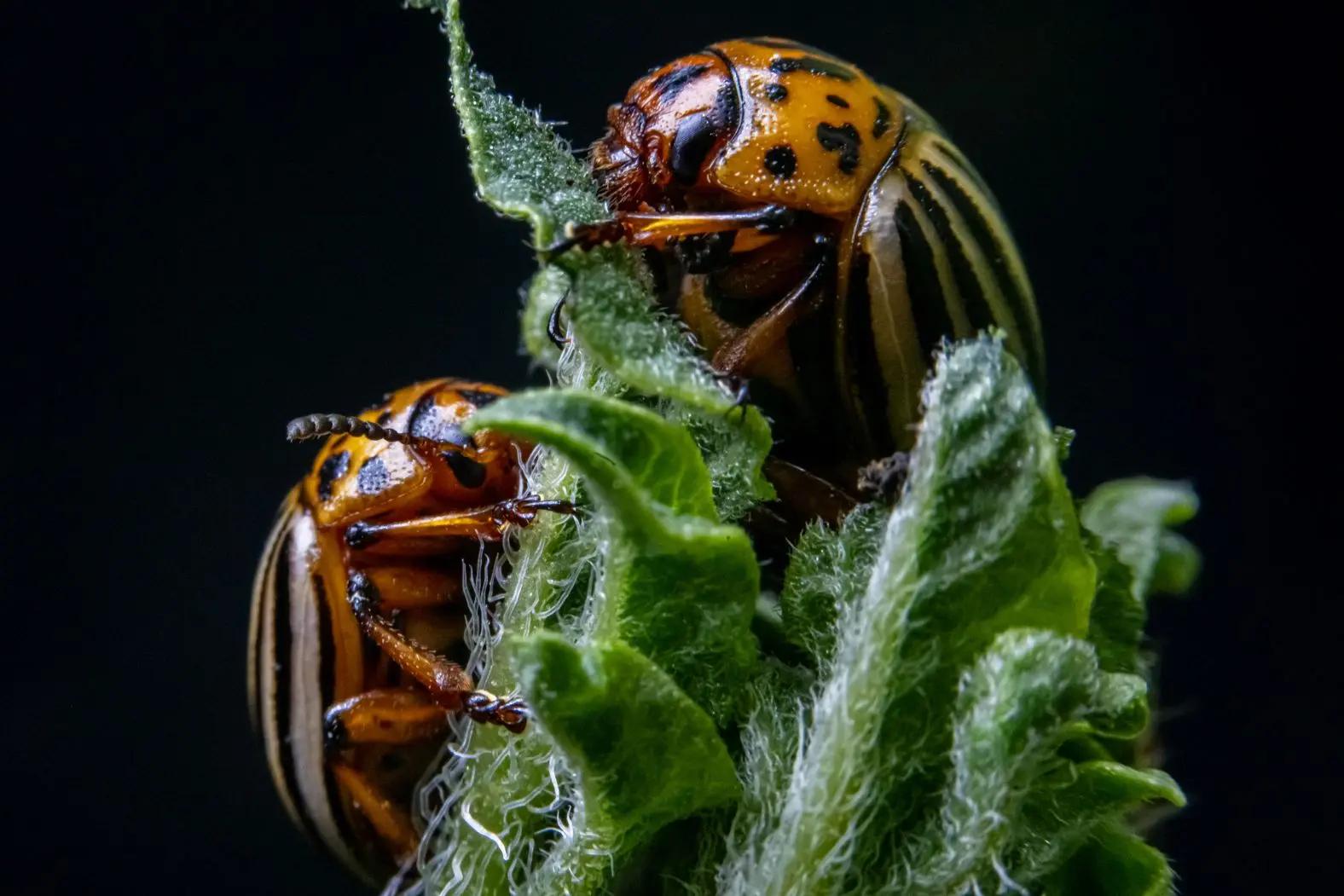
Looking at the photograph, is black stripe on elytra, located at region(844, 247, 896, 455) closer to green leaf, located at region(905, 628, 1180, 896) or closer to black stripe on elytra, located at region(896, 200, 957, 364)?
black stripe on elytra, located at region(896, 200, 957, 364)

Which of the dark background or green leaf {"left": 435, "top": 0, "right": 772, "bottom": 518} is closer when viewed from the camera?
green leaf {"left": 435, "top": 0, "right": 772, "bottom": 518}

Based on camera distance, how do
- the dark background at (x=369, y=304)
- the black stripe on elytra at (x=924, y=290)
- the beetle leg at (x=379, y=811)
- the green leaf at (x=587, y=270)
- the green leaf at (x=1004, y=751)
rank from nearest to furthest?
1. the green leaf at (x=1004, y=751)
2. the green leaf at (x=587, y=270)
3. the black stripe on elytra at (x=924, y=290)
4. the beetle leg at (x=379, y=811)
5. the dark background at (x=369, y=304)

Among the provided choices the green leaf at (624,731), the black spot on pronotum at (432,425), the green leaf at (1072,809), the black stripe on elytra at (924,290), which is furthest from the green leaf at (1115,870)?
the black spot on pronotum at (432,425)

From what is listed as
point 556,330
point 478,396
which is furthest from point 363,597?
point 556,330

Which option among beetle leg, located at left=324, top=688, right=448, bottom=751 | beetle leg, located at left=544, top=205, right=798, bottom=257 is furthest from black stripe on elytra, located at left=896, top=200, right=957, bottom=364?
beetle leg, located at left=324, top=688, right=448, bottom=751

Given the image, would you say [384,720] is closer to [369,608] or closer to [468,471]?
[369,608]

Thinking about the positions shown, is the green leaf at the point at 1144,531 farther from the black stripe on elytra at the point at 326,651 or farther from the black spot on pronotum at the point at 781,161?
the black stripe on elytra at the point at 326,651

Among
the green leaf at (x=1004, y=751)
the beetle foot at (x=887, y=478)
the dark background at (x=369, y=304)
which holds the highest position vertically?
the beetle foot at (x=887, y=478)
